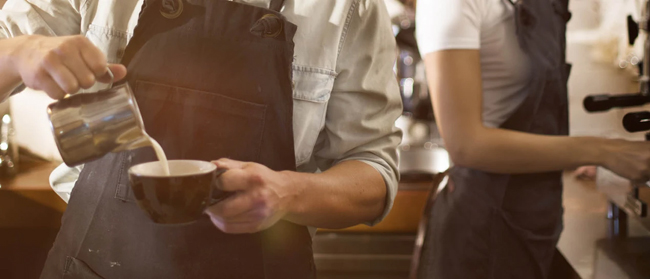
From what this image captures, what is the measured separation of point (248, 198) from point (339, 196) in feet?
0.75

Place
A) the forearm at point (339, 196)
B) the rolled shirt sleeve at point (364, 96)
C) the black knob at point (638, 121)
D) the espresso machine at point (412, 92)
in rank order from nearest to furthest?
the forearm at point (339, 196) < the rolled shirt sleeve at point (364, 96) < the black knob at point (638, 121) < the espresso machine at point (412, 92)

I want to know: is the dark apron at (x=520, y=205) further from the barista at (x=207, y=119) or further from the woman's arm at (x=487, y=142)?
the barista at (x=207, y=119)

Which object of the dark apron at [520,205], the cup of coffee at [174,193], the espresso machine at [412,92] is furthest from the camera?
the espresso machine at [412,92]

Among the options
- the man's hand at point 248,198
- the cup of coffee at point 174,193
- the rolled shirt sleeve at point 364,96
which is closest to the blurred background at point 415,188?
the rolled shirt sleeve at point 364,96

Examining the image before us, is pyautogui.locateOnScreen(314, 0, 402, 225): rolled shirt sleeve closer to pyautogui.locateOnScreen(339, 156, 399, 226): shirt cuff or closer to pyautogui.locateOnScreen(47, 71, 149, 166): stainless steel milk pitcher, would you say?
pyautogui.locateOnScreen(339, 156, 399, 226): shirt cuff

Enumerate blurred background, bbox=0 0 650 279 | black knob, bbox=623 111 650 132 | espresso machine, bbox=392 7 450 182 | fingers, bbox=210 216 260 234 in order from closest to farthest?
fingers, bbox=210 216 260 234 → black knob, bbox=623 111 650 132 → blurred background, bbox=0 0 650 279 → espresso machine, bbox=392 7 450 182

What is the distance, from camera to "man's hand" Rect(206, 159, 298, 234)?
0.77m

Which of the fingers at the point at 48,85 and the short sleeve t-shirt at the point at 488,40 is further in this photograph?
the short sleeve t-shirt at the point at 488,40

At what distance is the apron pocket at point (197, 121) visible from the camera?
93 cm

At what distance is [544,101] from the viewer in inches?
54.0

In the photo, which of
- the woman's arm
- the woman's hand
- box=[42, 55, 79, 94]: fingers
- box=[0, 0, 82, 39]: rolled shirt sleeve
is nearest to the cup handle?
box=[42, 55, 79, 94]: fingers

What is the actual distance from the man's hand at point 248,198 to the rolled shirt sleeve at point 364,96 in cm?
25

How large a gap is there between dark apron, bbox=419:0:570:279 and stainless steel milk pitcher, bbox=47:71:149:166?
2.83ft

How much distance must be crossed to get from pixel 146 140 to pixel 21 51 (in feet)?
0.72
